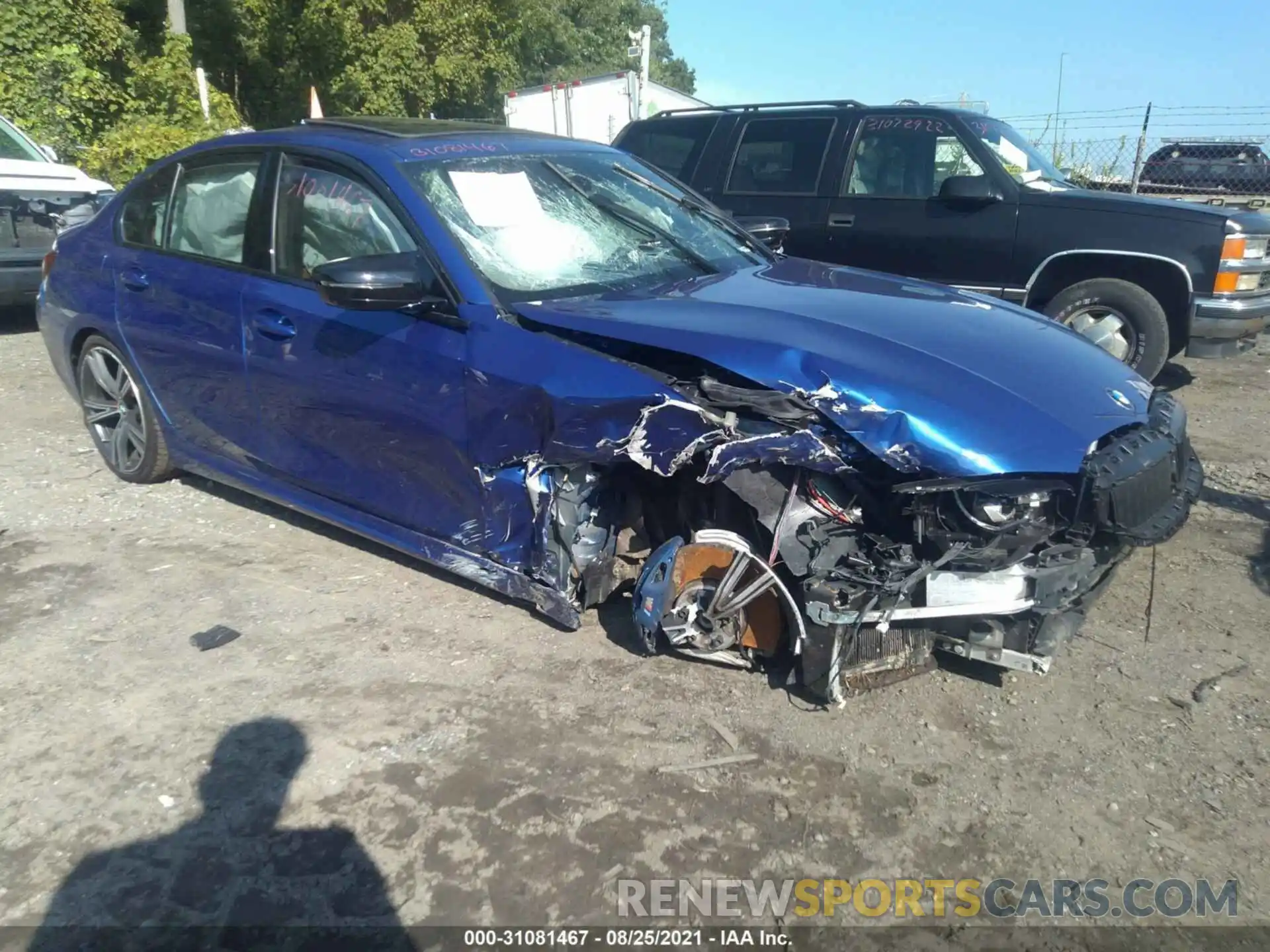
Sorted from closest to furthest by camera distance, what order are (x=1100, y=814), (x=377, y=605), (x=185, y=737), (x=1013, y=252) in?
(x=1100, y=814) → (x=185, y=737) → (x=377, y=605) → (x=1013, y=252)

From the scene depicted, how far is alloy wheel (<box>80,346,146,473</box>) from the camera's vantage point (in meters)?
5.05

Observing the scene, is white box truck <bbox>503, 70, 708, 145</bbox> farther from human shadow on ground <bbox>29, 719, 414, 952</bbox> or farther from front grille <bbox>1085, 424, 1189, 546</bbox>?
human shadow on ground <bbox>29, 719, 414, 952</bbox>

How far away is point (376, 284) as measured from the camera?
11.0 ft

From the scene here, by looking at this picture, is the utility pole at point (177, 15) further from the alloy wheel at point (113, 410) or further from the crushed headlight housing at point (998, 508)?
the crushed headlight housing at point (998, 508)

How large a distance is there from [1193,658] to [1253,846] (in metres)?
1.03

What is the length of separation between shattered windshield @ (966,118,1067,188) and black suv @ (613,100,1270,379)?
0.05 feet

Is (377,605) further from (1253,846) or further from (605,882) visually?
(1253,846)

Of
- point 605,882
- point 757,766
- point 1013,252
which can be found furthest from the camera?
point 1013,252

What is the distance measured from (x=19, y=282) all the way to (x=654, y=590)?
760 cm

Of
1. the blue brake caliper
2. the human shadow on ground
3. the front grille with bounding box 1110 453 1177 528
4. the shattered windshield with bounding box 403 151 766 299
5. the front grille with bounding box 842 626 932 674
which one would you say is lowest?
the human shadow on ground

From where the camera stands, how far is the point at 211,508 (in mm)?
5055

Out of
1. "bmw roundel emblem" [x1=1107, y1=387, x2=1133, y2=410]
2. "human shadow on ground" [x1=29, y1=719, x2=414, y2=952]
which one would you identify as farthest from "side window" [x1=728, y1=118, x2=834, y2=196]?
"human shadow on ground" [x1=29, y1=719, x2=414, y2=952]

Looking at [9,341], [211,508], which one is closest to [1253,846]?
[211,508]

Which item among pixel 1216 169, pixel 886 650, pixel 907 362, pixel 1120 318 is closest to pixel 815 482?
pixel 907 362
